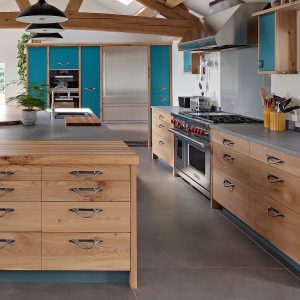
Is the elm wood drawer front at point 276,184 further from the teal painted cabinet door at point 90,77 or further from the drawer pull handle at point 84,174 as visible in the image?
the teal painted cabinet door at point 90,77

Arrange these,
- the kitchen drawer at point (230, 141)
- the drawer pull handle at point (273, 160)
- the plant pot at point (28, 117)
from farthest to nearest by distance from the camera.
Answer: the plant pot at point (28, 117), the kitchen drawer at point (230, 141), the drawer pull handle at point (273, 160)

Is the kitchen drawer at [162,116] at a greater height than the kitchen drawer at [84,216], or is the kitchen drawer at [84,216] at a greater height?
the kitchen drawer at [162,116]

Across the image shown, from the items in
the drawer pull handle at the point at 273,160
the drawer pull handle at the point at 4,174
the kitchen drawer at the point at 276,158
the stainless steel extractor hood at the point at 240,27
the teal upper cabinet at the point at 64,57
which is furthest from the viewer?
the teal upper cabinet at the point at 64,57

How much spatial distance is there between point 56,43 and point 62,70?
0.53 metres

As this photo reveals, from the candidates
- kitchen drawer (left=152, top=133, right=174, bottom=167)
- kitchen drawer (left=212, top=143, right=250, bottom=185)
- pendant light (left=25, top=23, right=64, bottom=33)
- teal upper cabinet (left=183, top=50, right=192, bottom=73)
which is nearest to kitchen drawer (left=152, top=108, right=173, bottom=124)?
kitchen drawer (left=152, top=133, right=174, bottom=167)

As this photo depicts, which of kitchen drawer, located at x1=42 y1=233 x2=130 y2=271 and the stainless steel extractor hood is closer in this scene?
kitchen drawer, located at x1=42 y1=233 x2=130 y2=271

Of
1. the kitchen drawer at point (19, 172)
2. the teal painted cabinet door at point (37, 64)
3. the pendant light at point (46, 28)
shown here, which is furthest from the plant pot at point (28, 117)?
the teal painted cabinet door at point (37, 64)

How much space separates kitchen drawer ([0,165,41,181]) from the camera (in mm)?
3352

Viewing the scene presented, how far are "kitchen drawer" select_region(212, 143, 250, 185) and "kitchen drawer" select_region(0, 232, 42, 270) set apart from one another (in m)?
1.92

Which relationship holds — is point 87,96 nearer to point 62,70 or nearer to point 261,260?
point 62,70

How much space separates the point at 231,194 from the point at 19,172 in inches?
88.9

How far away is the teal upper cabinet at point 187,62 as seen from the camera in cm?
894

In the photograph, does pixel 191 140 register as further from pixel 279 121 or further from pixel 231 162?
pixel 279 121

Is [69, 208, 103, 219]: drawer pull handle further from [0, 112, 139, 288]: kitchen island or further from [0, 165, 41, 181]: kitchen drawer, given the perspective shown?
[0, 165, 41, 181]: kitchen drawer
